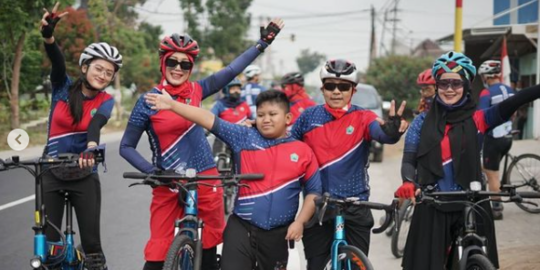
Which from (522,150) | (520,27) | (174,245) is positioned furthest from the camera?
(520,27)

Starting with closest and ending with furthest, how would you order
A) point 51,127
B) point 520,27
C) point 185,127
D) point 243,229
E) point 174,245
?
1. point 174,245
2. point 243,229
3. point 185,127
4. point 51,127
5. point 520,27

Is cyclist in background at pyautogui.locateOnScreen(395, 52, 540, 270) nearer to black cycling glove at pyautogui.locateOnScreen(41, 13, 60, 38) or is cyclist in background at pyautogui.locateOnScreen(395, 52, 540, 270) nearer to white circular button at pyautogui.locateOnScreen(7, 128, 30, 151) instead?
white circular button at pyautogui.locateOnScreen(7, 128, 30, 151)

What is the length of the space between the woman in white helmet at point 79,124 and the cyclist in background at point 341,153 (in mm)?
1797

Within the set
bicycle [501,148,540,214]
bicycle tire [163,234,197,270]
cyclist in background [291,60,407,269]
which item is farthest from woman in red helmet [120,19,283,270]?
bicycle [501,148,540,214]

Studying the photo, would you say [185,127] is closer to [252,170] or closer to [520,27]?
[252,170]

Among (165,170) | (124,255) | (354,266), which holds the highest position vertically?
(165,170)

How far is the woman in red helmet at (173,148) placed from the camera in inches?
209

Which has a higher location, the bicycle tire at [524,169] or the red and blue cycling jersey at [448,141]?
the red and blue cycling jersey at [448,141]

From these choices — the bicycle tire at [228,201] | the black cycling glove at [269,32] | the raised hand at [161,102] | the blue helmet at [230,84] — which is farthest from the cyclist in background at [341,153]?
the blue helmet at [230,84]

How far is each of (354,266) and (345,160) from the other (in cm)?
82

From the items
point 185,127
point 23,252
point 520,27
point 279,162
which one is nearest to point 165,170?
point 185,127

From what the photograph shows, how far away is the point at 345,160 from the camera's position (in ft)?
17.1

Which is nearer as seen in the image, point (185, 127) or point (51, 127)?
point (185, 127)

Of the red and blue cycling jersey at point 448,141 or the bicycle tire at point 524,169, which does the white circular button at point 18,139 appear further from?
the bicycle tire at point 524,169
